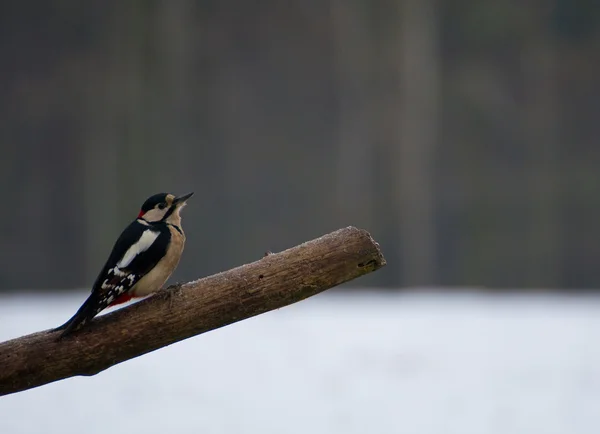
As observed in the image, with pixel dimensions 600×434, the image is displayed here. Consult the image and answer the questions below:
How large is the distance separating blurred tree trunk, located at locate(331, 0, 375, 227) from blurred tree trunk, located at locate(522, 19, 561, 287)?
0.85m

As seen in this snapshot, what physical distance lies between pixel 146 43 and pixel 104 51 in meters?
0.22

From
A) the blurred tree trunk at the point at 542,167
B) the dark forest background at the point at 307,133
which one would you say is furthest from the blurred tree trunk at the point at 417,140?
the blurred tree trunk at the point at 542,167

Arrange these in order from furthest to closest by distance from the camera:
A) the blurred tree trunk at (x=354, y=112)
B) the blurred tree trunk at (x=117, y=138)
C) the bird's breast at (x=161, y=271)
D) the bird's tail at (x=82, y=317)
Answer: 1. the blurred tree trunk at (x=354, y=112)
2. the blurred tree trunk at (x=117, y=138)
3. the bird's breast at (x=161, y=271)
4. the bird's tail at (x=82, y=317)

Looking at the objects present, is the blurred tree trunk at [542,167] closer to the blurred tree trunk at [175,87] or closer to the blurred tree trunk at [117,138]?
the blurred tree trunk at [175,87]

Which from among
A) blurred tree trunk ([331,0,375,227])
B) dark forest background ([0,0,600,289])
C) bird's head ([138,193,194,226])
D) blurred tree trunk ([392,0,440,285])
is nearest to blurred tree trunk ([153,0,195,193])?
dark forest background ([0,0,600,289])

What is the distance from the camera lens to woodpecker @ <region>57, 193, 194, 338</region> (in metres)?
1.62

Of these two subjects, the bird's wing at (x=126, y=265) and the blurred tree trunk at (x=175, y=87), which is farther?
the blurred tree trunk at (x=175, y=87)

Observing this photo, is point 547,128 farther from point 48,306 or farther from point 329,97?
point 48,306

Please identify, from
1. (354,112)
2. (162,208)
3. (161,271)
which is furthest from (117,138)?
(161,271)

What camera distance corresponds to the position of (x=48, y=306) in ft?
11.9

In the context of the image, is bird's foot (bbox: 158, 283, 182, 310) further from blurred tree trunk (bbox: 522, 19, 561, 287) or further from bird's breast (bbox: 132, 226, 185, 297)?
blurred tree trunk (bbox: 522, 19, 561, 287)

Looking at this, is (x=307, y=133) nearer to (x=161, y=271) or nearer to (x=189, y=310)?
(x=161, y=271)

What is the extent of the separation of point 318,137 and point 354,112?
236 mm

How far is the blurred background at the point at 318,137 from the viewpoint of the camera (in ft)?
13.3
